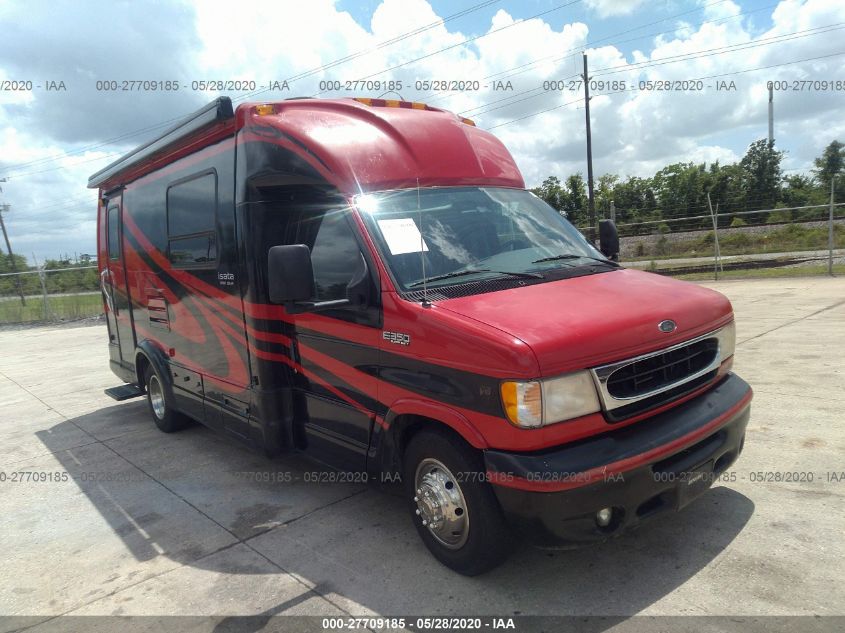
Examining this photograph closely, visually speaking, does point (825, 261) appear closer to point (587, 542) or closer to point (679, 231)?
point (679, 231)

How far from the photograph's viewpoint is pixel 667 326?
3.17 m

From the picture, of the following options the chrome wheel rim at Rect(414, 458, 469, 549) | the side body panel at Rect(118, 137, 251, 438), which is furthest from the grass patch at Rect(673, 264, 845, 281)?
the chrome wheel rim at Rect(414, 458, 469, 549)

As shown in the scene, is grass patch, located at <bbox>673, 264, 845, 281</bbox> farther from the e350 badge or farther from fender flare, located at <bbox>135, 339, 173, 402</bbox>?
the e350 badge

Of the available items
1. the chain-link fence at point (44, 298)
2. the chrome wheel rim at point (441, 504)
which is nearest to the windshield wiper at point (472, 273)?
the chrome wheel rim at point (441, 504)

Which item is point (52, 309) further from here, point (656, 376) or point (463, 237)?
point (656, 376)

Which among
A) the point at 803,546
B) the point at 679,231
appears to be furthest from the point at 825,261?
the point at 803,546

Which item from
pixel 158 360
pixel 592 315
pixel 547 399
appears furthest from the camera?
pixel 158 360

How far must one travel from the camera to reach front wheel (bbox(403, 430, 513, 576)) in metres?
3.04

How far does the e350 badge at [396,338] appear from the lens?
3.29 m

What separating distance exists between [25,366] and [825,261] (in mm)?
22216

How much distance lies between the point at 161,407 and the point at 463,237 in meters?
4.61

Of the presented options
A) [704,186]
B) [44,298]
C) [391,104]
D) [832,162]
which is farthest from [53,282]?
[832,162]

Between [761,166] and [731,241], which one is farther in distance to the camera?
[761,166]

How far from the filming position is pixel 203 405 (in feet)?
18.4
